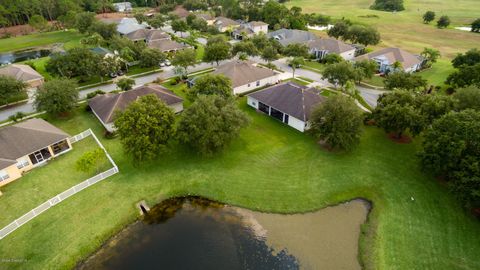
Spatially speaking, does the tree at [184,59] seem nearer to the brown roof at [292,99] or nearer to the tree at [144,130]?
the brown roof at [292,99]

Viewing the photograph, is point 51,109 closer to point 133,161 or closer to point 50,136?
point 50,136

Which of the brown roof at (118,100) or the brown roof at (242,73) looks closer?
the brown roof at (118,100)

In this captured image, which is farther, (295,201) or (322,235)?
(295,201)

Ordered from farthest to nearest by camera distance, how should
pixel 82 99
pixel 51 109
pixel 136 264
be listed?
pixel 82 99, pixel 51 109, pixel 136 264

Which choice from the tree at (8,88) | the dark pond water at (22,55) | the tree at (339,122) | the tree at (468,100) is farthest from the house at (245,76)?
the dark pond water at (22,55)

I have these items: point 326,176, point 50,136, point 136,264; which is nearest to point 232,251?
point 136,264

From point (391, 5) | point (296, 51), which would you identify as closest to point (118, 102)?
point (296, 51)
